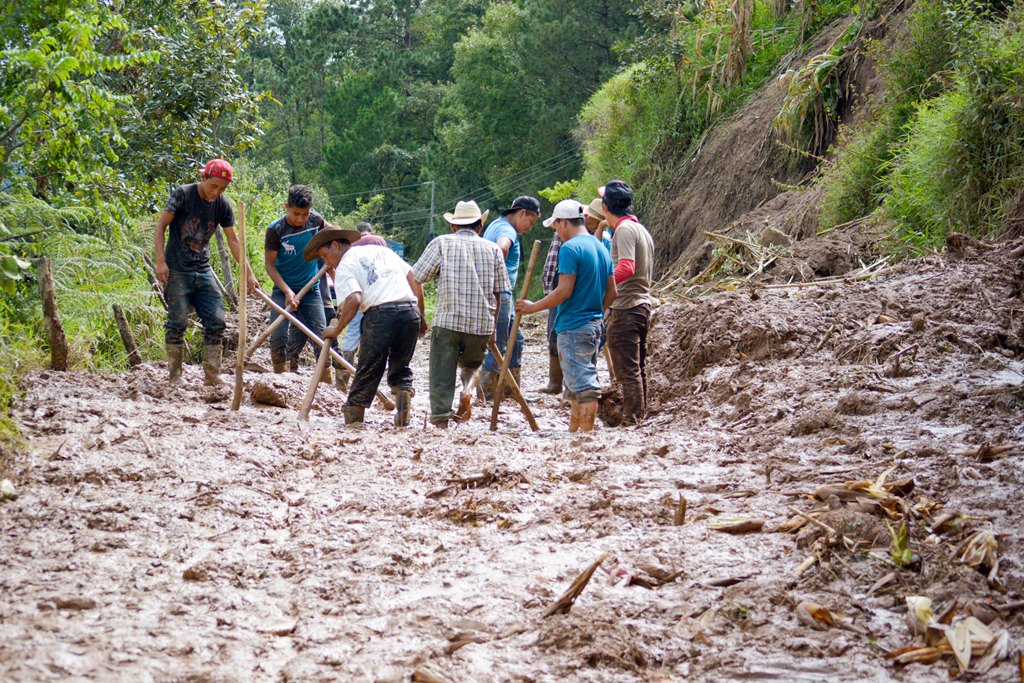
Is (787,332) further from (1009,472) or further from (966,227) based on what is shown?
(1009,472)

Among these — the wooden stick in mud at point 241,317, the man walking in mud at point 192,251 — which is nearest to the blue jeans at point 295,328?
the man walking in mud at point 192,251

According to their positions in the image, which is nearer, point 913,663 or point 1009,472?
point 913,663

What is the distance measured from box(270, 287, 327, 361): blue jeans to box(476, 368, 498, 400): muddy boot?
65.4 inches

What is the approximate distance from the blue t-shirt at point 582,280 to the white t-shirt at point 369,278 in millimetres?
1211

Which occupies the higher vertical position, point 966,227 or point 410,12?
point 410,12

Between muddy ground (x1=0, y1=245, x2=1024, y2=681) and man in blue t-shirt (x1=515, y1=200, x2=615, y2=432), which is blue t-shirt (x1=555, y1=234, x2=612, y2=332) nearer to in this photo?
man in blue t-shirt (x1=515, y1=200, x2=615, y2=432)

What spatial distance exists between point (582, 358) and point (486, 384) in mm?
2992

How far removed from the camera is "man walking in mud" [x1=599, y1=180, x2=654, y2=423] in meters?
7.95

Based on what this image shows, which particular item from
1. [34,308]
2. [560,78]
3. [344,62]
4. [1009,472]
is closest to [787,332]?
[1009,472]

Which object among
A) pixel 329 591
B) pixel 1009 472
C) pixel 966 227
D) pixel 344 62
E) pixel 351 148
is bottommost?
pixel 329 591

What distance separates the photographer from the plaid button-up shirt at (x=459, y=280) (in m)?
7.82

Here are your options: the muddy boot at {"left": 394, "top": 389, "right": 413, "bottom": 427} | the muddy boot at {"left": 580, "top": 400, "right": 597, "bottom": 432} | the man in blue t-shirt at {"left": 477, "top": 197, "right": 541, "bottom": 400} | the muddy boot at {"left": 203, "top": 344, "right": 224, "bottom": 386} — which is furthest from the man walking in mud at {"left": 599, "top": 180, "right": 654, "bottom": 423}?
the muddy boot at {"left": 203, "top": 344, "right": 224, "bottom": 386}

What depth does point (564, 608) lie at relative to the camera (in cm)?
376

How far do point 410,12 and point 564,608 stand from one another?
5441cm
